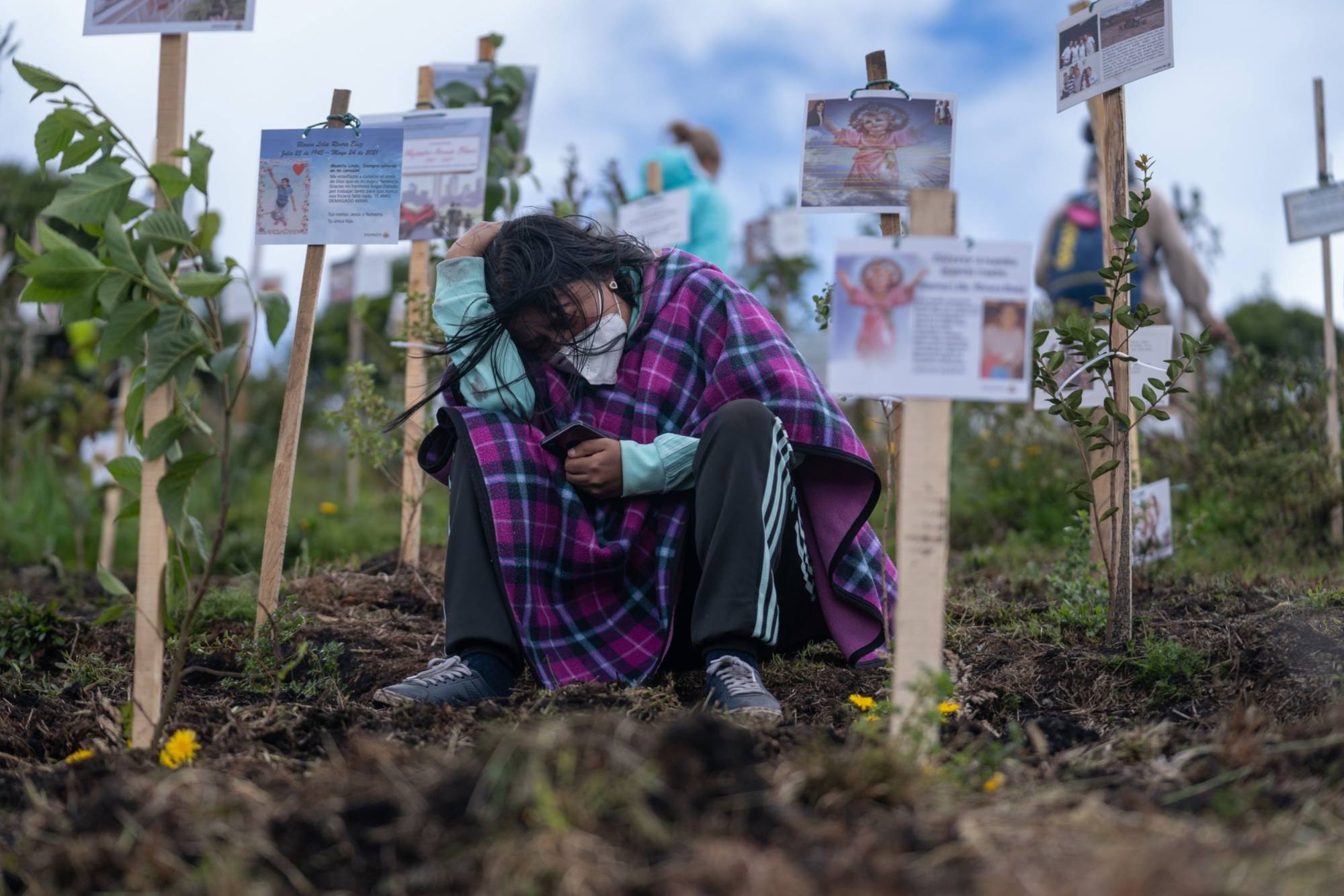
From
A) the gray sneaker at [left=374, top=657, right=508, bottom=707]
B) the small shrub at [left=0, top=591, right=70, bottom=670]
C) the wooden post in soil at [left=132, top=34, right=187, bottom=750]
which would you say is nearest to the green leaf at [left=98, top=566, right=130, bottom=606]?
the wooden post in soil at [left=132, top=34, right=187, bottom=750]

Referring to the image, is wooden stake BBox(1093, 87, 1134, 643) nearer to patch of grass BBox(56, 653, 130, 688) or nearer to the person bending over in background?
the person bending over in background

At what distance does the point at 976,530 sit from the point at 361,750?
3.92 meters

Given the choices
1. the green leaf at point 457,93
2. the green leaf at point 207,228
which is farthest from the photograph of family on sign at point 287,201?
the green leaf at point 457,93

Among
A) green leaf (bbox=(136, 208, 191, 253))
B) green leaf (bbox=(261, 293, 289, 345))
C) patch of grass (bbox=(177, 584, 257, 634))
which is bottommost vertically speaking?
patch of grass (bbox=(177, 584, 257, 634))

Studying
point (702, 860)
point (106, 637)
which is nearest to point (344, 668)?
point (106, 637)

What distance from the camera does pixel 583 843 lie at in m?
1.12

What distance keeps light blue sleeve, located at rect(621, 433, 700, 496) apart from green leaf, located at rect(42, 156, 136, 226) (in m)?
1.04

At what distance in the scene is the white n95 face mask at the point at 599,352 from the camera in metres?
2.56

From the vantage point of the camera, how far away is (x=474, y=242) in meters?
2.74

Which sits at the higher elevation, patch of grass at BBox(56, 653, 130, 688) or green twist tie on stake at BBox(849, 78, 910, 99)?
green twist tie on stake at BBox(849, 78, 910, 99)

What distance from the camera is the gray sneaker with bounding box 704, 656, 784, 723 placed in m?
2.01

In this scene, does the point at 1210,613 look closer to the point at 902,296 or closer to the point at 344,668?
the point at 902,296

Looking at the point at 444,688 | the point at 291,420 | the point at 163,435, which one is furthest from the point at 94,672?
the point at 163,435

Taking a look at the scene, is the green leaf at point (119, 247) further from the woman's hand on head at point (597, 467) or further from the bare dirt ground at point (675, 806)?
the woman's hand on head at point (597, 467)
